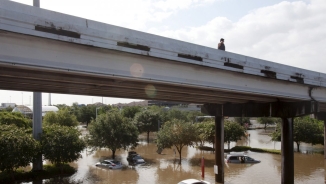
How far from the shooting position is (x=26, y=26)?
755 centimetres

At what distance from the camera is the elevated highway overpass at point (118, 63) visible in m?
7.76

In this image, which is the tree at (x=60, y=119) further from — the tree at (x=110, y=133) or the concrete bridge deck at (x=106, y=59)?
the concrete bridge deck at (x=106, y=59)

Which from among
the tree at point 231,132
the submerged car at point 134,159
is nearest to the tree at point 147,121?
the tree at point 231,132

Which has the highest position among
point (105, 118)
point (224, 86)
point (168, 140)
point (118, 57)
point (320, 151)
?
point (118, 57)

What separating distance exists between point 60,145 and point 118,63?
14770 mm

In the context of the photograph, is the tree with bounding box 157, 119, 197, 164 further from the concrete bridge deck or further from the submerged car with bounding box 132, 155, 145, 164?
the concrete bridge deck

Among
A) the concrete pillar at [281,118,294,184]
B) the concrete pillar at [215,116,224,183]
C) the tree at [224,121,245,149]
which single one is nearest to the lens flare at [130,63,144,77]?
the concrete pillar at [281,118,294,184]

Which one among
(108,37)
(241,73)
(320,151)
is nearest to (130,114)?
(320,151)

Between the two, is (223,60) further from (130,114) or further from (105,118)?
(130,114)

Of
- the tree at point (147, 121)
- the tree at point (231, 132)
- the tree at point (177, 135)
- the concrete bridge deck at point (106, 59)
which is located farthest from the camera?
the tree at point (147, 121)

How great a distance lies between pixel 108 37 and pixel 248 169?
806 inches

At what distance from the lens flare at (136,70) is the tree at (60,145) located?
47.6 ft

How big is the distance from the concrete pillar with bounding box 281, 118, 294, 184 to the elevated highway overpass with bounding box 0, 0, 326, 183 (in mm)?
223

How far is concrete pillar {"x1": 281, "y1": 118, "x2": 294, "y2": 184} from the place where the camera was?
18531 millimetres
